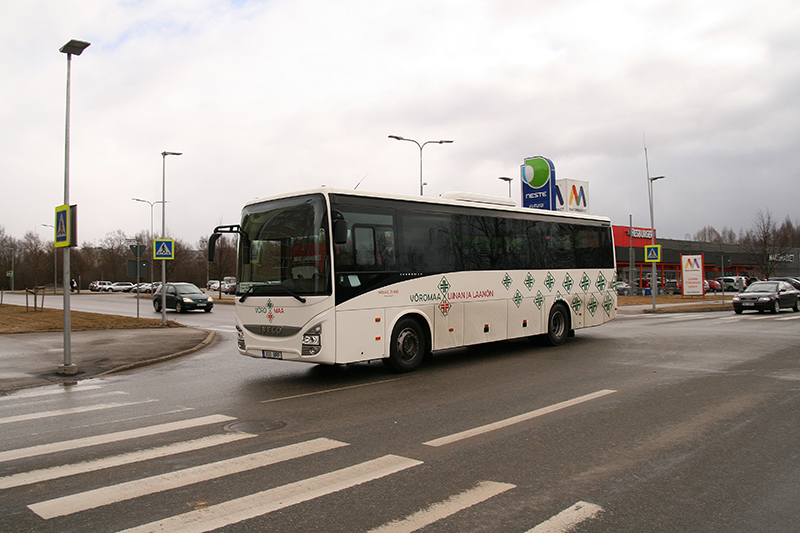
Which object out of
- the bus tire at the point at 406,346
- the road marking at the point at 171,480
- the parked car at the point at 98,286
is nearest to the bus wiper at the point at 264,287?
the bus tire at the point at 406,346

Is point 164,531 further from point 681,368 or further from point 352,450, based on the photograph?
point 681,368

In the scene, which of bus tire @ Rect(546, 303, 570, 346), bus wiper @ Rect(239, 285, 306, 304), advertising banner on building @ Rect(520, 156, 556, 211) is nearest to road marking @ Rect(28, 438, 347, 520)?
bus wiper @ Rect(239, 285, 306, 304)

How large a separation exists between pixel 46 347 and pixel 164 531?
44.1 ft

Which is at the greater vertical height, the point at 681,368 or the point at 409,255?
the point at 409,255

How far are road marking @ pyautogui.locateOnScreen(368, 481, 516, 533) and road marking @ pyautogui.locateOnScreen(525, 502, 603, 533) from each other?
0.55 m

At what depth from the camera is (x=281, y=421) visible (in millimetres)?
6973

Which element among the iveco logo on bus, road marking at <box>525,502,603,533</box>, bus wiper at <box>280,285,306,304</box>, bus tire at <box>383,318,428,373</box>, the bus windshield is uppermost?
the bus windshield

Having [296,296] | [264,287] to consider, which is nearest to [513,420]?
[296,296]

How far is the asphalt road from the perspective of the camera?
4066 mm

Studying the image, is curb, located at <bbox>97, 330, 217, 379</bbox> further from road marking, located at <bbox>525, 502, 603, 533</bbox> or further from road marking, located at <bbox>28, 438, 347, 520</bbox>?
road marking, located at <bbox>525, 502, 603, 533</bbox>

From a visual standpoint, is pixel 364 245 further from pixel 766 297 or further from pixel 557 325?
pixel 766 297

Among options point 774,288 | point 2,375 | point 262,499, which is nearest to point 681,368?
point 262,499

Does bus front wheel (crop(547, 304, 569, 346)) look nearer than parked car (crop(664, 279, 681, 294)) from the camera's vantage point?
Yes

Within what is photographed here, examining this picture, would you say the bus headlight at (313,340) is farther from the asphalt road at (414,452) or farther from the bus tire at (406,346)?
the bus tire at (406,346)
